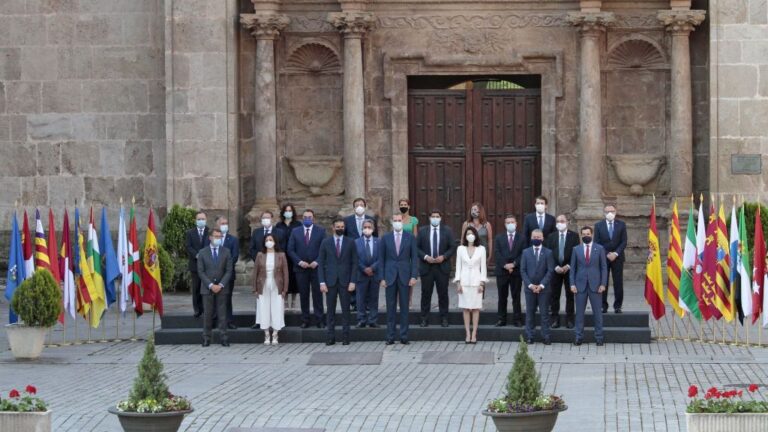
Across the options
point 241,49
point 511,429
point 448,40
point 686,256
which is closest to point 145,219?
point 241,49

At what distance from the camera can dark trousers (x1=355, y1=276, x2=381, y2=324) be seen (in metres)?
25.9

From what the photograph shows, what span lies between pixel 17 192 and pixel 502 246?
1223cm

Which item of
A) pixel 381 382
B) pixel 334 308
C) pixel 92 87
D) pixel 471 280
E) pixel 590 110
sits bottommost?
pixel 381 382

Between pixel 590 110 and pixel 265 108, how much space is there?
600 cm

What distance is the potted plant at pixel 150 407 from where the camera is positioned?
1554cm

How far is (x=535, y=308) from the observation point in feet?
82.4

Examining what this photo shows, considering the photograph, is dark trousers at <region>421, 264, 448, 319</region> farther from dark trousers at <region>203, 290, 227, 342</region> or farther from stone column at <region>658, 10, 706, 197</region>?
stone column at <region>658, 10, 706, 197</region>

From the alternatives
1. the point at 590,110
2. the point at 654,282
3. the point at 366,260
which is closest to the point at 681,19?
the point at 590,110

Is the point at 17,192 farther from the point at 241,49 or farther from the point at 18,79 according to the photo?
the point at 241,49

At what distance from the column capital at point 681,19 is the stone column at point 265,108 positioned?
6.92 metres

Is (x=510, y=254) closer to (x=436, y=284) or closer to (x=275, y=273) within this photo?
(x=436, y=284)

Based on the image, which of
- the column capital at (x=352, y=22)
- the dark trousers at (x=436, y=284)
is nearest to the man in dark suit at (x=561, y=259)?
the dark trousers at (x=436, y=284)

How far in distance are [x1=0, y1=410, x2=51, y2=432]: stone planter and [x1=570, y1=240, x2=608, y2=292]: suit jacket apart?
36.4ft

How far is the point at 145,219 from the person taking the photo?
3456 cm
